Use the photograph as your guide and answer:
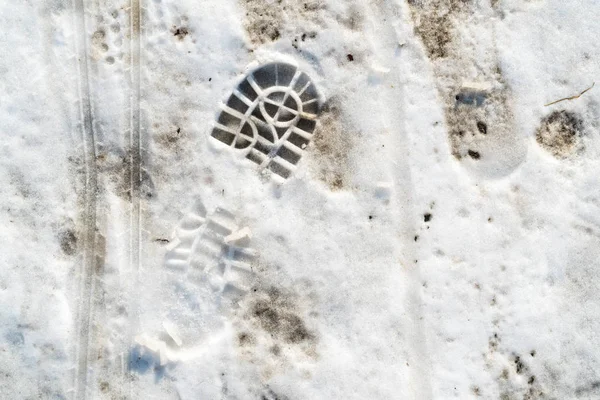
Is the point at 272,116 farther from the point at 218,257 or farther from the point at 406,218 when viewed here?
the point at 406,218

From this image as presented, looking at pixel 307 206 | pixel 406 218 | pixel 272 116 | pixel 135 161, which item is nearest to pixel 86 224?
pixel 135 161

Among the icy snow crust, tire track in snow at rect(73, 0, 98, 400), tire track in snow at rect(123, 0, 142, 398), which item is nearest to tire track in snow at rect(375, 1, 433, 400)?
the icy snow crust

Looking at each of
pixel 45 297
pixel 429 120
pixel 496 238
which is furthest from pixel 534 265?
pixel 45 297

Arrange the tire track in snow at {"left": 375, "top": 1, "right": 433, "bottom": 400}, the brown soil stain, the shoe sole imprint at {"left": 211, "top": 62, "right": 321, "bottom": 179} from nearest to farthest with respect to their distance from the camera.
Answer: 1. the brown soil stain
2. the tire track in snow at {"left": 375, "top": 1, "right": 433, "bottom": 400}
3. the shoe sole imprint at {"left": 211, "top": 62, "right": 321, "bottom": 179}

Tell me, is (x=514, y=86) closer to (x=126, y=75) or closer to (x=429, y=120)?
(x=429, y=120)

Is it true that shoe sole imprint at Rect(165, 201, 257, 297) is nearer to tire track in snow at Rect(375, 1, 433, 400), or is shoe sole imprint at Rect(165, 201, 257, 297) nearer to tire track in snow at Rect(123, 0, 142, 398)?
tire track in snow at Rect(123, 0, 142, 398)

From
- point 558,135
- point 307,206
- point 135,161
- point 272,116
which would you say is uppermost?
Result: point 558,135

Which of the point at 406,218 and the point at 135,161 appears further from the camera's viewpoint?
the point at 135,161
